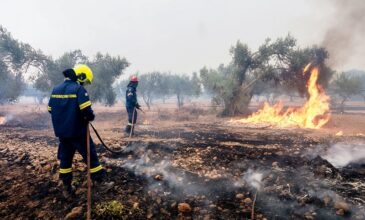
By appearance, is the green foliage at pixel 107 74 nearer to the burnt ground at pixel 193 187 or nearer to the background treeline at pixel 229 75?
the background treeline at pixel 229 75

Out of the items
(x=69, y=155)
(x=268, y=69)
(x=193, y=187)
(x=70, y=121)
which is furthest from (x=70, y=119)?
(x=268, y=69)

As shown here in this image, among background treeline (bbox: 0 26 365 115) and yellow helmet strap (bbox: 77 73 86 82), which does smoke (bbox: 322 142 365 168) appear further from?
background treeline (bbox: 0 26 365 115)

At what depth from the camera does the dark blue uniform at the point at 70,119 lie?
4.60 meters

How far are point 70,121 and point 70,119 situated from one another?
0.11 ft

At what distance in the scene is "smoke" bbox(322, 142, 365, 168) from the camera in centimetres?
632

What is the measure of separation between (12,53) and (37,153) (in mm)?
20375

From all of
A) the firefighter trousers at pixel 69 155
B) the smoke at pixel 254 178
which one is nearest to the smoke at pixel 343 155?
the smoke at pixel 254 178

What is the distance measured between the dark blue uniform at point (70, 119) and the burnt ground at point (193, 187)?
0.52 metres

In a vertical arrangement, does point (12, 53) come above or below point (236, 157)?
above

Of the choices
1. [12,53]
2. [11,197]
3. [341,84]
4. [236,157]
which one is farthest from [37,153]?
[341,84]

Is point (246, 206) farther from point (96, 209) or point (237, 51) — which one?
point (237, 51)

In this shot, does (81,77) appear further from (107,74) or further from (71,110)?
(107,74)

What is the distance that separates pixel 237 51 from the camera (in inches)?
875

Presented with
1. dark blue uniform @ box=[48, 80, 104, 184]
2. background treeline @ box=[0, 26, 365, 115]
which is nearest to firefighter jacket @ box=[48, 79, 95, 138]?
dark blue uniform @ box=[48, 80, 104, 184]
